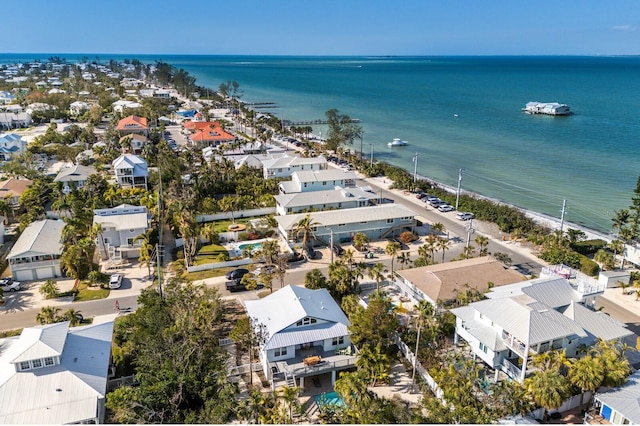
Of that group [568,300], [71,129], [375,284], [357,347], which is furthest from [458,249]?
[71,129]

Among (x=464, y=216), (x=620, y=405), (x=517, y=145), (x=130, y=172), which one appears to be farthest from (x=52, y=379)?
(x=517, y=145)

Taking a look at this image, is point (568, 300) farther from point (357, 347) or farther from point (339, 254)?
point (339, 254)

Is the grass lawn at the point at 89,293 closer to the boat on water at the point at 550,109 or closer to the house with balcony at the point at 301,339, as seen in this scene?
the house with balcony at the point at 301,339

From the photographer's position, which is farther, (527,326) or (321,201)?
(321,201)

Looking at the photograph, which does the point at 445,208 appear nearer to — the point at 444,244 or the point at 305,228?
the point at 444,244

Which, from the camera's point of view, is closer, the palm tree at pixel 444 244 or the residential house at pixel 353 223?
the palm tree at pixel 444 244

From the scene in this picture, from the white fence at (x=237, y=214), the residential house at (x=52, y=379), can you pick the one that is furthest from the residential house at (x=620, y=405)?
the white fence at (x=237, y=214)

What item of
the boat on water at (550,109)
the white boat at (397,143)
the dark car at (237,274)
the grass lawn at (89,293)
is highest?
the boat on water at (550,109)
